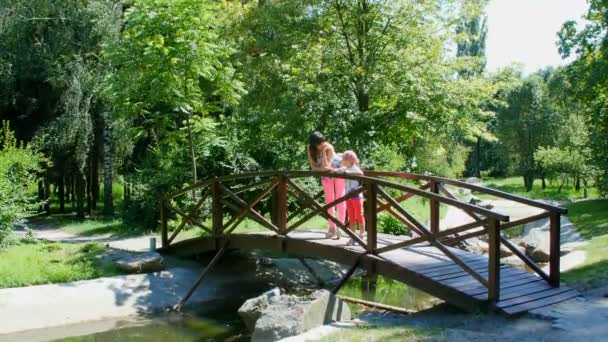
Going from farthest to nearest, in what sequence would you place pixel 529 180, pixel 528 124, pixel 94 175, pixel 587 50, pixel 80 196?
pixel 528 124 → pixel 529 180 → pixel 94 175 → pixel 80 196 → pixel 587 50

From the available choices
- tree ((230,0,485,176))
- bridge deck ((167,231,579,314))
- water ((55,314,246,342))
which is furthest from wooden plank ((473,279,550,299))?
tree ((230,0,485,176))

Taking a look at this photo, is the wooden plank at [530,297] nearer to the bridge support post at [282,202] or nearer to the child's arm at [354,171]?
the child's arm at [354,171]

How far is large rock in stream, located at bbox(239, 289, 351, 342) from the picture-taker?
7.04 meters

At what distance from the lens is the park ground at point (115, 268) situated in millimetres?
6332

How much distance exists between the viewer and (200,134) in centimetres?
1466

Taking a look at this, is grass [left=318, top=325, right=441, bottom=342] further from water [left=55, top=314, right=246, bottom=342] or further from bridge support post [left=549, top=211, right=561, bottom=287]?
water [left=55, top=314, right=246, bottom=342]

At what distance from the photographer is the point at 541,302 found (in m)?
6.84

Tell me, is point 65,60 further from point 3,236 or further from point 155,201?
point 3,236

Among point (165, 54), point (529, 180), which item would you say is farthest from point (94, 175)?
point (529, 180)

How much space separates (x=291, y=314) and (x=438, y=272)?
209 cm

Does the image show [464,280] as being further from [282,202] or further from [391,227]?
[391,227]

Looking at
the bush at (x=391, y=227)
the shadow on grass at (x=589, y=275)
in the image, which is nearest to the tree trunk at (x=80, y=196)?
the bush at (x=391, y=227)

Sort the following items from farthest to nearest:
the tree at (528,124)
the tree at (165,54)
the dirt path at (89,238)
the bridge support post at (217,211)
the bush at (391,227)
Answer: the tree at (528,124) → the bush at (391,227) → the dirt path at (89,238) → the tree at (165,54) → the bridge support post at (217,211)

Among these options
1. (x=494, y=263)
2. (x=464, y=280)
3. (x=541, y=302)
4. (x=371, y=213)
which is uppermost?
(x=371, y=213)
